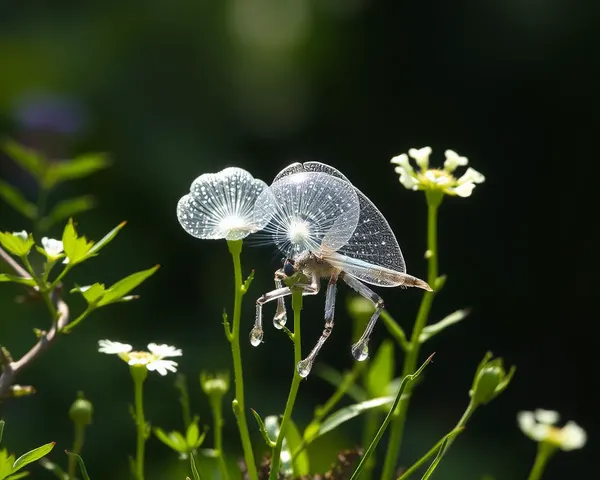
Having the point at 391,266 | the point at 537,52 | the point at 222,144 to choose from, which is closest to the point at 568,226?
the point at 537,52

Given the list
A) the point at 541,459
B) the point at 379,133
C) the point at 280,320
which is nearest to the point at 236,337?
the point at 280,320

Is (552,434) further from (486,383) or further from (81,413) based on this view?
(81,413)

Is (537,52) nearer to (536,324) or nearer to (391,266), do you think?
(536,324)

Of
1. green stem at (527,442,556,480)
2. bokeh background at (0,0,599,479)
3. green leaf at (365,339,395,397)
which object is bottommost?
bokeh background at (0,0,599,479)

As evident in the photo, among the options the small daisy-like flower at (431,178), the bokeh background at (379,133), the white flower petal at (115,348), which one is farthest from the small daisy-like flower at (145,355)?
the bokeh background at (379,133)

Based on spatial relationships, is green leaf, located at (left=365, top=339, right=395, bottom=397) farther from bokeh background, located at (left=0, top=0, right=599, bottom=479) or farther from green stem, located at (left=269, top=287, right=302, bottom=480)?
bokeh background, located at (left=0, top=0, right=599, bottom=479)

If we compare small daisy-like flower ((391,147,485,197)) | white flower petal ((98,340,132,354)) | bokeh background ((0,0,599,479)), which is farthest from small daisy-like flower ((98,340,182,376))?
bokeh background ((0,0,599,479))
